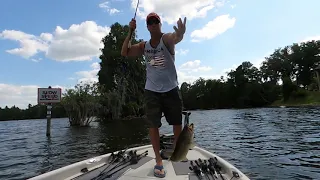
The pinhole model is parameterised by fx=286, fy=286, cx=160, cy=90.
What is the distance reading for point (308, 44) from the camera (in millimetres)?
94938

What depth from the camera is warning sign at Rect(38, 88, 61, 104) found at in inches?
818

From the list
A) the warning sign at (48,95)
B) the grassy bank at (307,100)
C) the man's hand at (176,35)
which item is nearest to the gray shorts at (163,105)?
the man's hand at (176,35)

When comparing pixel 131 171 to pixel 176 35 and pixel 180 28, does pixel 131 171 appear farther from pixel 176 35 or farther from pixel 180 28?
pixel 180 28

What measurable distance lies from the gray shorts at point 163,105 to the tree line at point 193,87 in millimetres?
25907

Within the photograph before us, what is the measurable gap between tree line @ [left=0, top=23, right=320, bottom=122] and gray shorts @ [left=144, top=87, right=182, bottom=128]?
25.9 meters

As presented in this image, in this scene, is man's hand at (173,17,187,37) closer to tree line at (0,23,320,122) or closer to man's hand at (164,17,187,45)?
man's hand at (164,17,187,45)

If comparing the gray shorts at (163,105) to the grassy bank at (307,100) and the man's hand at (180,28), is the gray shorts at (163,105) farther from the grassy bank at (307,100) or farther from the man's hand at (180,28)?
the grassy bank at (307,100)

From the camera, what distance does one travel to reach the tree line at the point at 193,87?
136 ft

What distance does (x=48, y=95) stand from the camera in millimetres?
21000

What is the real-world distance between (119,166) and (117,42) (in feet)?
183

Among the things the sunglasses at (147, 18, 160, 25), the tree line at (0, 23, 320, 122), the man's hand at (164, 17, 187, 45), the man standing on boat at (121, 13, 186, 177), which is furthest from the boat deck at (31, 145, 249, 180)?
the tree line at (0, 23, 320, 122)

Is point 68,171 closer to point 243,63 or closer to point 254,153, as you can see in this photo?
point 254,153

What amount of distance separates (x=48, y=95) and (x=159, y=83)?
60.4 ft

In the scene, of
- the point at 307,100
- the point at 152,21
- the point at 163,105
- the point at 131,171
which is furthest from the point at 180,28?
the point at 307,100
